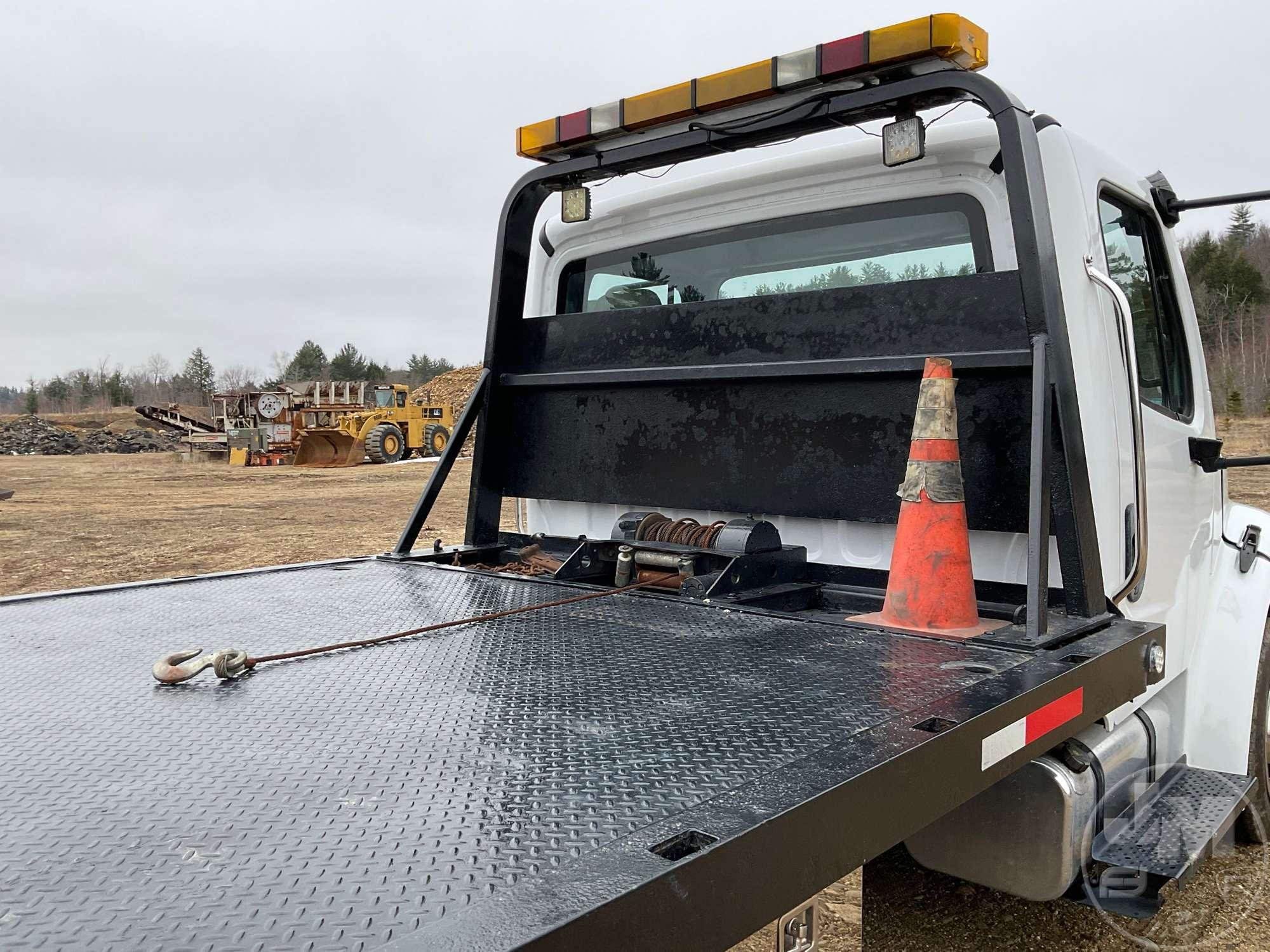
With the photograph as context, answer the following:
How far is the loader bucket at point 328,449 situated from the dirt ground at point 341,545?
0.77 metres

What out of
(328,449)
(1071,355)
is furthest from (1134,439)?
(328,449)

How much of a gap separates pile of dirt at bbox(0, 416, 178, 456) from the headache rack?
3663 cm

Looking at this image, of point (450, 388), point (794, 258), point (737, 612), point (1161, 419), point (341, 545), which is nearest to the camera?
point (737, 612)

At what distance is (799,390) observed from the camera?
3105 mm

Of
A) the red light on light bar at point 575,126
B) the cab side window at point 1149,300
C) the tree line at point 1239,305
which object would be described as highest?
the tree line at point 1239,305

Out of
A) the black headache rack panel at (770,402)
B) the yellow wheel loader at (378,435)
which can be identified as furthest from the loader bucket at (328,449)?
the black headache rack panel at (770,402)

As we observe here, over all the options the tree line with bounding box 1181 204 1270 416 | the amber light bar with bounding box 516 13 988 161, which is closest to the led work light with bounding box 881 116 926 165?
the amber light bar with bounding box 516 13 988 161

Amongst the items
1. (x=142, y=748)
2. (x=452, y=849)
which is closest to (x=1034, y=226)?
(x=452, y=849)

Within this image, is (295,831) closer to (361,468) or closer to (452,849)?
(452,849)

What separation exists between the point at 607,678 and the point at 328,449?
2511cm

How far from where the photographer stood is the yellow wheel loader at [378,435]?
2561 cm

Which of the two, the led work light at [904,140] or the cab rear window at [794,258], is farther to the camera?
the cab rear window at [794,258]

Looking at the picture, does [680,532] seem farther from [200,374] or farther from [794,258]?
[200,374]

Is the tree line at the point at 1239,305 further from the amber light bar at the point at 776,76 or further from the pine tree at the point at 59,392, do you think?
the pine tree at the point at 59,392
